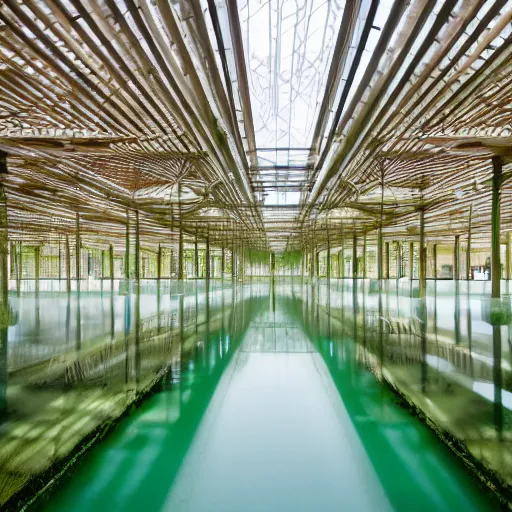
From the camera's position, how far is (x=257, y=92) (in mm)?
3385

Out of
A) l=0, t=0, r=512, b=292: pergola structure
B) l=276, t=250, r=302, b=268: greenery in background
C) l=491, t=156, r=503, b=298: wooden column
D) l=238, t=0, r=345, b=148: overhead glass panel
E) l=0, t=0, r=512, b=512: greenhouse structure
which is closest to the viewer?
l=0, t=0, r=512, b=512: greenhouse structure

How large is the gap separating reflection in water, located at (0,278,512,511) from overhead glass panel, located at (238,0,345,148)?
2.24 meters

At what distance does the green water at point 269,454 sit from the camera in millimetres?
1342

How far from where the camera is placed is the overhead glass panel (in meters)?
2.42

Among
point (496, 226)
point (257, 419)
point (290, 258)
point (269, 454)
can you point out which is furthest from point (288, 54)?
point (290, 258)

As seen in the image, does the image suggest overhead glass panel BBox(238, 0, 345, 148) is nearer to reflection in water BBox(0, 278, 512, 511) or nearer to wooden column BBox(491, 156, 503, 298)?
reflection in water BBox(0, 278, 512, 511)

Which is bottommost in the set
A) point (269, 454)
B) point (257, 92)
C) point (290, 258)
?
point (269, 454)

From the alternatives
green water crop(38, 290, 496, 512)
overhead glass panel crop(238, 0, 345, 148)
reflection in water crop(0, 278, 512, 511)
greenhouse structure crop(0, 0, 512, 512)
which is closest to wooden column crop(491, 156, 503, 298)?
greenhouse structure crop(0, 0, 512, 512)

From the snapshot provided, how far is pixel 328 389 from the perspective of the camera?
2.45 metres

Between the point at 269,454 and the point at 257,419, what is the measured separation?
363 millimetres

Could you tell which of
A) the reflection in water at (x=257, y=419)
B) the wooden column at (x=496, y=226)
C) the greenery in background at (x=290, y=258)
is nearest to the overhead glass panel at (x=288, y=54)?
the reflection in water at (x=257, y=419)

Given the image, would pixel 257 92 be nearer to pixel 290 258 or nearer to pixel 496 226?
pixel 496 226

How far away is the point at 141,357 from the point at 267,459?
197 cm

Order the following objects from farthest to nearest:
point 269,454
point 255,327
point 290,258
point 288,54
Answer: point 290,258
point 255,327
point 288,54
point 269,454
